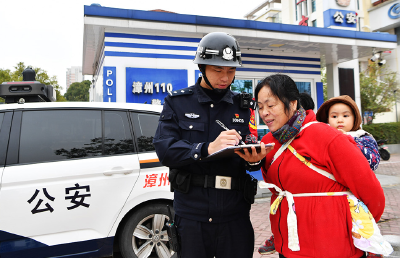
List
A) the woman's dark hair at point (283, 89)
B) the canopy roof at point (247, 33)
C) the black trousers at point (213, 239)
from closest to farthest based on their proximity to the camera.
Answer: the woman's dark hair at point (283, 89) < the black trousers at point (213, 239) < the canopy roof at point (247, 33)

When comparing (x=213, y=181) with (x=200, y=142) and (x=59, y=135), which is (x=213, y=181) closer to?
(x=200, y=142)

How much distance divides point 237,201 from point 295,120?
0.57 meters

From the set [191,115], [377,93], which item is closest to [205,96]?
[191,115]

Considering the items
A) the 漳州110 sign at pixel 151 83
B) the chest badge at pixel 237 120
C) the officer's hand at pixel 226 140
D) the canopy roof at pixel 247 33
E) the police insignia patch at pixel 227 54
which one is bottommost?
the officer's hand at pixel 226 140

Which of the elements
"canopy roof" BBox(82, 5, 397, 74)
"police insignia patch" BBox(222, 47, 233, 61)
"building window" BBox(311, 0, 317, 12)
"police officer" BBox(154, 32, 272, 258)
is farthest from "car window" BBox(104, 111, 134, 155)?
"building window" BBox(311, 0, 317, 12)

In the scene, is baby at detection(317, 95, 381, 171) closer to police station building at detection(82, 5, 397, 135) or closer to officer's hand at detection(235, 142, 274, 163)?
officer's hand at detection(235, 142, 274, 163)

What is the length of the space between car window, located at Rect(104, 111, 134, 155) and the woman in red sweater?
1.81 metres

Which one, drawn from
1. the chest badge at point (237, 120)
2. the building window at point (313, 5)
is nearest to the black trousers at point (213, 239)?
the chest badge at point (237, 120)

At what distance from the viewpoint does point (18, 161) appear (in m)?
2.78

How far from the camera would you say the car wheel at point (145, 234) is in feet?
9.80

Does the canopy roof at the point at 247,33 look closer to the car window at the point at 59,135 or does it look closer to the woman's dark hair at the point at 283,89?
the car window at the point at 59,135

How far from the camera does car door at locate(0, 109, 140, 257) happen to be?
8.64ft

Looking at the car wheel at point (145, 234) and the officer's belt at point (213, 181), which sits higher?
the officer's belt at point (213, 181)

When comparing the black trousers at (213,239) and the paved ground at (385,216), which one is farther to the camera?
the paved ground at (385,216)
